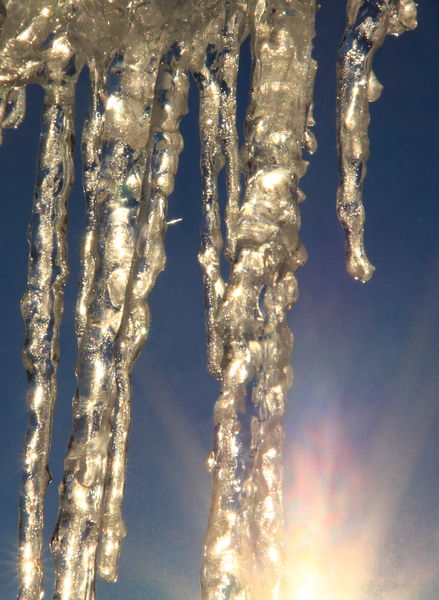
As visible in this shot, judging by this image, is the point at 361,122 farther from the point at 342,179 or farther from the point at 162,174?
the point at 162,174

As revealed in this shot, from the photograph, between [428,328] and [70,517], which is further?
[428,328]

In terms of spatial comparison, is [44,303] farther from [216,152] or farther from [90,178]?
[216,152]

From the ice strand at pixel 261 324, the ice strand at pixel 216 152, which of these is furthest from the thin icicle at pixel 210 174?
the ice strand at pixel 261 324

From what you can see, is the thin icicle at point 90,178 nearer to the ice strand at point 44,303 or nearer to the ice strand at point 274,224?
the ice strand at point 44,303

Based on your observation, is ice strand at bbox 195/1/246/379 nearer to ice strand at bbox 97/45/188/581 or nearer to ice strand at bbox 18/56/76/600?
ice strand at bbox 97/45/188/581

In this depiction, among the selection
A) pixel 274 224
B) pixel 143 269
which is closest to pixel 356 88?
pixel 274 224

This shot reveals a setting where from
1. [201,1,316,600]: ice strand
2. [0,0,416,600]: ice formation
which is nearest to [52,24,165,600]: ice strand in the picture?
[0,0,416,600]: ice formation

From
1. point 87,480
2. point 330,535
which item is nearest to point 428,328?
point 330,535
